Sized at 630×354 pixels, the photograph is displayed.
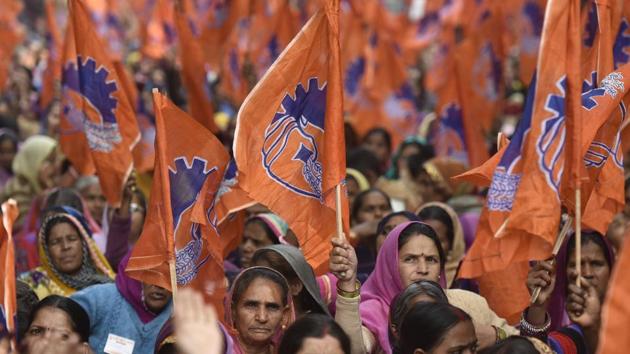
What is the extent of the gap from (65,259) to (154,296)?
947 millimetres

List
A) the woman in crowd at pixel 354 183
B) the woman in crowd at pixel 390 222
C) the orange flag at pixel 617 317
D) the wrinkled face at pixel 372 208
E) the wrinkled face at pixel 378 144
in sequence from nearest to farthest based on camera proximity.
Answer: the orange flag at pixel 617 317 < the woman in crowd at pixel 390 222 < the wrinkled face at pixel 372 208 < the woman in crowd at pixel 354 183 < the wrinkled face at pixel 378 144

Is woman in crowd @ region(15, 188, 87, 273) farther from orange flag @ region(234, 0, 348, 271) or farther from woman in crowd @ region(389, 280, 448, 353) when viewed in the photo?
woman in crowd @ region(389, 280, 448, 353)

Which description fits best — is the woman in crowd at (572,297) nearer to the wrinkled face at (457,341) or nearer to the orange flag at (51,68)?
the wrinkled face at (457,341)

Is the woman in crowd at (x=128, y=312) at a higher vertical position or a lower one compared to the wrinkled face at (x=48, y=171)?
lower

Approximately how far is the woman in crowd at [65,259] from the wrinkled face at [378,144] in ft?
14.5

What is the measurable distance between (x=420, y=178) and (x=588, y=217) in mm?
3759

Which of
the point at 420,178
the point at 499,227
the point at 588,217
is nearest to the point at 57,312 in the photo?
the point at 499,227

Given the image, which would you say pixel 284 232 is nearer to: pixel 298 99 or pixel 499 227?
pixel 298 99

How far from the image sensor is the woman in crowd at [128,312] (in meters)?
6.16

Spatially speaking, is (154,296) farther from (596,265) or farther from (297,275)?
(596,265)

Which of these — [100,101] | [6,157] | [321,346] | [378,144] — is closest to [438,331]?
[321,346]

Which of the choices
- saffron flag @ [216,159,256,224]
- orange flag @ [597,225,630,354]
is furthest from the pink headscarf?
orange flag @ [597,225,630,354]

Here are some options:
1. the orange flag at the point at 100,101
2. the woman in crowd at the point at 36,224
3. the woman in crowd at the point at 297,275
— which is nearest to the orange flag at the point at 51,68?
the woman in crowd at the point at 36,224

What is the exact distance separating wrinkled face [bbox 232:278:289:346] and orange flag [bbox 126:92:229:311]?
0.47 metres
